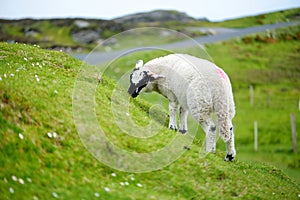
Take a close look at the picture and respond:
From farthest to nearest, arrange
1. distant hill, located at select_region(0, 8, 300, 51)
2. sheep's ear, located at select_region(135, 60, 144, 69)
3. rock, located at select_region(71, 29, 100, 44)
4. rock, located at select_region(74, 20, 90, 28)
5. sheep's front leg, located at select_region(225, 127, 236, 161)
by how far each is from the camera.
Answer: rock, located at select_region(74, 20, 90, 28) → rock, located at select_region(71, 29, 100, 44) → distant hill, located at select_region(0, 8, 300, 51) → sheep's ear, located at select_region(135, 60, 144, 69) → sheep's front leg, located at select_region(225, 127, 236, 161)

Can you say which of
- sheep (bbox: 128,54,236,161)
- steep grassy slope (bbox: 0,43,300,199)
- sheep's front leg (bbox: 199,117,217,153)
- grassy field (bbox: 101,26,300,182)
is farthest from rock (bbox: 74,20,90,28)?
sheep's front leg (bbox: 199,117,217,153)

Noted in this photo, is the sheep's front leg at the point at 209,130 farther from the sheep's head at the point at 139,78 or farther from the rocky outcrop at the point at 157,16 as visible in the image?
the rocky outcrop at the point at 157,16

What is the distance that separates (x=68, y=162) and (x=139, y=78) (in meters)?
5.99

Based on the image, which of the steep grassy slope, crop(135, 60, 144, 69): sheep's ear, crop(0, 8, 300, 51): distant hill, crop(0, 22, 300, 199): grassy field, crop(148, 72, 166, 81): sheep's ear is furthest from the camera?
crop(0, 8, 300, 51): distant hill

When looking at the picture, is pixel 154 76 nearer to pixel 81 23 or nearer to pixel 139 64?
pixel 139 64

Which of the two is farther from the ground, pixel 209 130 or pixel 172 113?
pixel 172 113

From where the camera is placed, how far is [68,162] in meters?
11.4

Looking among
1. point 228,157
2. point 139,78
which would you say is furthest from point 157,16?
point 228,157

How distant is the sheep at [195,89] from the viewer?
556 inches

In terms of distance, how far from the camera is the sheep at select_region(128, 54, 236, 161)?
14133mm

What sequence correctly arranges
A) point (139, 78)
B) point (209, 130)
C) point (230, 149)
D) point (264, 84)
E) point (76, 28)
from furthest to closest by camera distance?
1. point (76, 28)
2. point (264, 84)
3. point (139, 78)
4. point (230, 149)
5. point (209, 130)

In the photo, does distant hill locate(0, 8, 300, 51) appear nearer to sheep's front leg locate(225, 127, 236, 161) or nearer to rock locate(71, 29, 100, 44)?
rock locate(71, 29, 100, 44)

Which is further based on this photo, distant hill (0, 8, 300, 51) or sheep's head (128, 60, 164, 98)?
distant hill (0, 8, 300, 51)

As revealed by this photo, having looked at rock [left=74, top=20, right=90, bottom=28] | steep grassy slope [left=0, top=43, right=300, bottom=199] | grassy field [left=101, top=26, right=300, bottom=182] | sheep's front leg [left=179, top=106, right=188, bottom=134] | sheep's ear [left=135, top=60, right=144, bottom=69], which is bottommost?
steep grassy slope [left=0, top=43, right=300, bottom=199]
